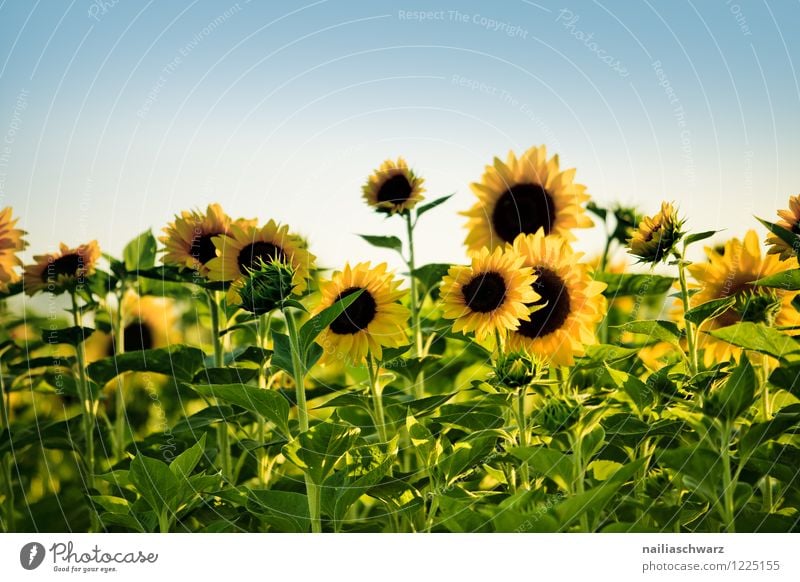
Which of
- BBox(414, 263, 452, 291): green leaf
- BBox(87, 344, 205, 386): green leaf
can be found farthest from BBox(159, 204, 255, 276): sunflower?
BBox(414, 263, 452, 291): green leaf

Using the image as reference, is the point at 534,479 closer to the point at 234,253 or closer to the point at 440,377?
the point at 440,377

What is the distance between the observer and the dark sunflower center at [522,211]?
956 mm

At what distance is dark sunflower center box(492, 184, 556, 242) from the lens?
3.14ft

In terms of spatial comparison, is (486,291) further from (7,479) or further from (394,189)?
(7,479)

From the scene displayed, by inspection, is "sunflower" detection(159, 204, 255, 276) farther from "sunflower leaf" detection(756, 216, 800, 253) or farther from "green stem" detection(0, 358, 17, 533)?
"sunflower leaf" detection(756, 216, 800, 253)

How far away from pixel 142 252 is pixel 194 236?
20 centimetres

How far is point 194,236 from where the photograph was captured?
0.97m

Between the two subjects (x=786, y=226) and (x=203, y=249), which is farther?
(x=203, y=249)

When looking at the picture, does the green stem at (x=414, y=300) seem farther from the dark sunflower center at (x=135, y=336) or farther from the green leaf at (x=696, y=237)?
the dark sunflower center at (x=135, y=336)

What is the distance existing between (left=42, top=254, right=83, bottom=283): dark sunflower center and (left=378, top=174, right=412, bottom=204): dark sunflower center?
0.40 m

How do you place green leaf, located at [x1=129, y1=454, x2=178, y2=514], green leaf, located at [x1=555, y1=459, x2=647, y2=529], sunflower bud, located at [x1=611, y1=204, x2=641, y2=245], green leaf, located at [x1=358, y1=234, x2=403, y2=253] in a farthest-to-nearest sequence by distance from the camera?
sunflower bud, located at [x1=611, y1=204, x2=641, y2=245] < green leaf, located at [x1=358, y1=234, x2=403, y2=253] < green leaf, located at [x1=129, y1=454, x2=178, y2=514] < green leaf, located at [x1=555, y1=459, x2=647, y2=529]

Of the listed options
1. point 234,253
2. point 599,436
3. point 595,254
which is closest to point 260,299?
point 234,253

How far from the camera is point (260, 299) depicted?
69cm
